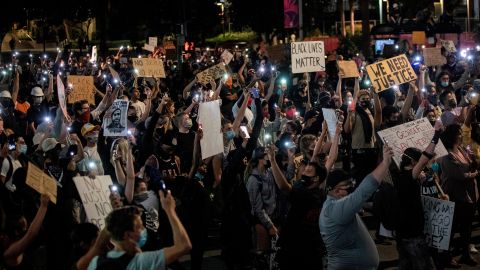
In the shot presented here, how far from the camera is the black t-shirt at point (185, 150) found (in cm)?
1160

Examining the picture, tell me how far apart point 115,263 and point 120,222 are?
0.79 feet

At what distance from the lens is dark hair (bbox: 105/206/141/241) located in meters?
5.21

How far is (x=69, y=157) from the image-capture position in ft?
30.6

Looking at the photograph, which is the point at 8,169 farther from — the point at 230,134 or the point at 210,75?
the point at 210,75

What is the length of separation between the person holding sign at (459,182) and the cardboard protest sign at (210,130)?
94.5 inches

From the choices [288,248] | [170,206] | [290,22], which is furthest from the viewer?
[290,22]

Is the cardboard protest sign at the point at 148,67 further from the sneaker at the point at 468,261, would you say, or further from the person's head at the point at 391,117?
the sneaker at the point at 468,261

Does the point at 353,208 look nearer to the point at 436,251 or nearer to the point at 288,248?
the point at 288,248

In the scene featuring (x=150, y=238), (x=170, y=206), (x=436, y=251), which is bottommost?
(x=436, y=251)

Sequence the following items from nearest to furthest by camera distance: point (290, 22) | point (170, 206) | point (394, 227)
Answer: point (170, 206) → point (394, 227) → point (290, 22)

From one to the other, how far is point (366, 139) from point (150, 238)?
5.96 m

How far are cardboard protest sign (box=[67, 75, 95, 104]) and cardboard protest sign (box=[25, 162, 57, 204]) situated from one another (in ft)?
25.7

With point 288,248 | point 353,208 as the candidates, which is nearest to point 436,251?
point 288,248

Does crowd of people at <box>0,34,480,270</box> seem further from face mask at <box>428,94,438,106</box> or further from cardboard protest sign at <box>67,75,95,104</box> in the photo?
face mask at <box>428,94,438,106</box>
